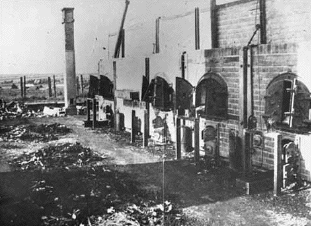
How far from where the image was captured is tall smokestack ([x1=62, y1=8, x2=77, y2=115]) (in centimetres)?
2008

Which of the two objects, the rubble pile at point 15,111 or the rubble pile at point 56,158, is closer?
the rubble pile at point 56,158

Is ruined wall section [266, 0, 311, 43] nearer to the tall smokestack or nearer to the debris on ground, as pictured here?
the tall smokestack

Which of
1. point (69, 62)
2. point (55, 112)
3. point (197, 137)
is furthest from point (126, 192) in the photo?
point (55, 112)

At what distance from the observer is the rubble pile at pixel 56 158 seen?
975 centimetres

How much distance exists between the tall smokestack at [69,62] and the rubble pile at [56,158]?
961 cm

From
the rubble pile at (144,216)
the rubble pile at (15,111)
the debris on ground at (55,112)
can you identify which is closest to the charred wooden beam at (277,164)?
the rubble pile at (144,216)

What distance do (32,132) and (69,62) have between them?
6516 millimetres

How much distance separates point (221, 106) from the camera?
31.3ft

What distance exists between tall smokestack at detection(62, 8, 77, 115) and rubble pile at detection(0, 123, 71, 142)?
4637 mm

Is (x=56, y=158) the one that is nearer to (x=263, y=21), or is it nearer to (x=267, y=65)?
(x=267, y=65)

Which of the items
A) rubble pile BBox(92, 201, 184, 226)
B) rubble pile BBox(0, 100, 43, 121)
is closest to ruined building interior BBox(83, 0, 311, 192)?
rubble pile BBox(92, 201, 184, 226)

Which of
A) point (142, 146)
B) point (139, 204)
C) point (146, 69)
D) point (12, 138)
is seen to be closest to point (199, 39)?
point (146, 69)

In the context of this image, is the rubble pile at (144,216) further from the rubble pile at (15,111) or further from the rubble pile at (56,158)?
the rubble pile at (15,111)

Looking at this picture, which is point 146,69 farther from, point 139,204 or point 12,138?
point 139,204
